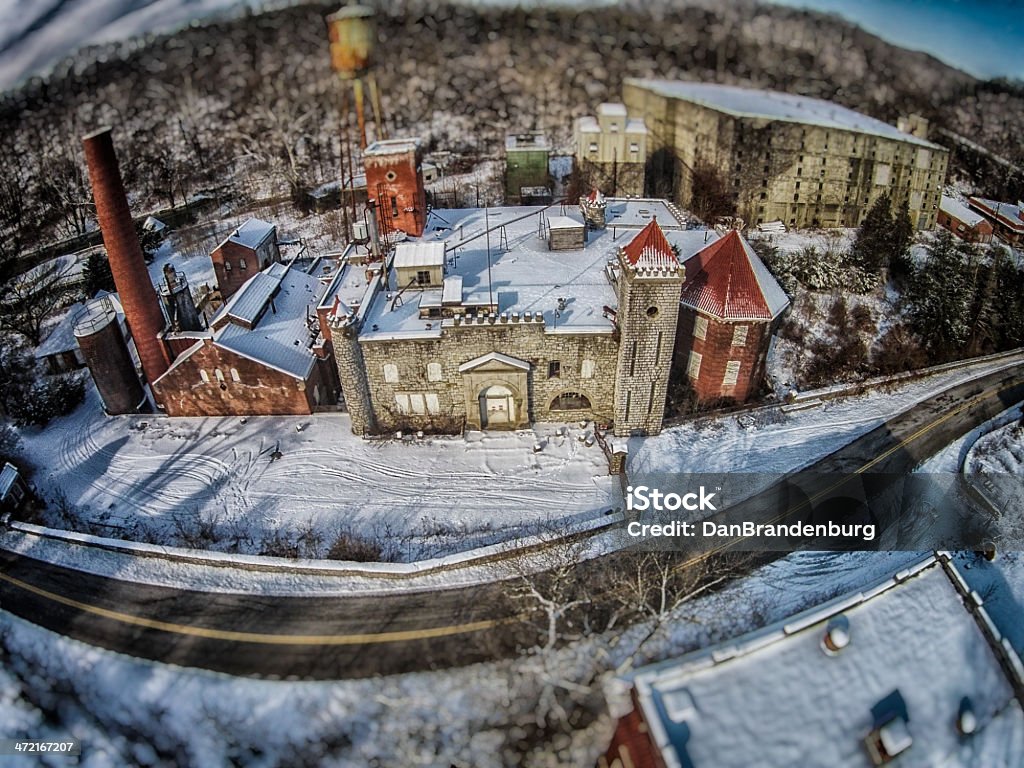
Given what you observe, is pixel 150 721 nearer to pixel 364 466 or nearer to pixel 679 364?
pixel 364 466

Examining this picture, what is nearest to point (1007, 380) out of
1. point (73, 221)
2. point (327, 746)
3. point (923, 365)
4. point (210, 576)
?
point (923, 365)

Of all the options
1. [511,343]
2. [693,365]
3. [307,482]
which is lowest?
[307,482]

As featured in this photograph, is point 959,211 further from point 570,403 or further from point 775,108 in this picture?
point 570,403

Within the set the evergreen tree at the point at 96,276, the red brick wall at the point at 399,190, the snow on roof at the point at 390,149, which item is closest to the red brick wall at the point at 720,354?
the red brick wall at the point at 399,190

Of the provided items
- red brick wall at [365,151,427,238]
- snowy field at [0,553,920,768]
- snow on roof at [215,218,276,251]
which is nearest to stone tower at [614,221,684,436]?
snowy field at [0,553,920,768]

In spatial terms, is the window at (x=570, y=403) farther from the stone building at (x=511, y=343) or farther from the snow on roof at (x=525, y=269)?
the snow on roof at (x=525, y=269)

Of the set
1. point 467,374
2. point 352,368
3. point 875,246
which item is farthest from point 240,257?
point 875,246
